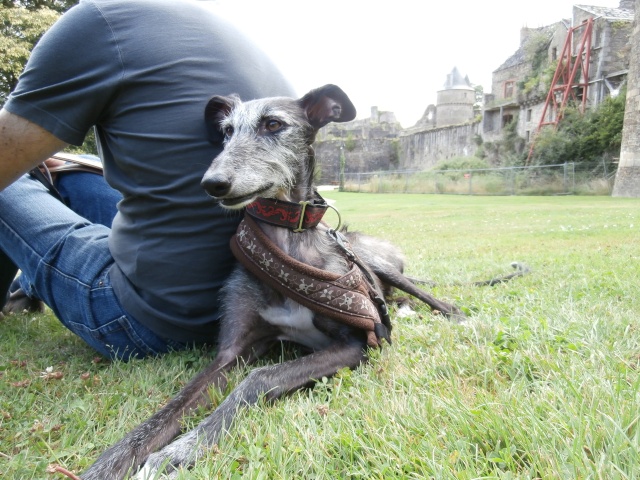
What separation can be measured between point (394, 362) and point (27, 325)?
2811mm

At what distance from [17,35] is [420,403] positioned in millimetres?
27693

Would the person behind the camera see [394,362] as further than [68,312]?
No

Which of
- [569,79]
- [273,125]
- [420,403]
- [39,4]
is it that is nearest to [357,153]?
[569,79]

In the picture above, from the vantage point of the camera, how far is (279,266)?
99.0 inches

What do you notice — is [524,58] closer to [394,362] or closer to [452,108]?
[452,108]

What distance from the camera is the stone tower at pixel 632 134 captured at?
2147 centimetres

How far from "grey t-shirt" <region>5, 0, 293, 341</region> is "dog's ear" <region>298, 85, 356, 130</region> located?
37 cm

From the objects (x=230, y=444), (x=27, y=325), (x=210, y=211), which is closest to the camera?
(x=230, y=444)

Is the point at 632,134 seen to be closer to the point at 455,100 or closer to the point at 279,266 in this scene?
the point at 279,266

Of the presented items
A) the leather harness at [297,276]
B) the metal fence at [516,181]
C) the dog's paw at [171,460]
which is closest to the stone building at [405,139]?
the metal fence at [516,181]

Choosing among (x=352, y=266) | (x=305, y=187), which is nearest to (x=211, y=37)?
(x=305, y=187)

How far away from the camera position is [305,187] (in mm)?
3070

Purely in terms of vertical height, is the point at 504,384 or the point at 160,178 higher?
the point at 160,178

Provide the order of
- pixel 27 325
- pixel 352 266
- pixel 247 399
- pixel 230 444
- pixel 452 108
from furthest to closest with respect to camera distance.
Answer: pixel 452 108, pixel 27 325, pixel 352 266, pixel 247 399, pixel 230 444
